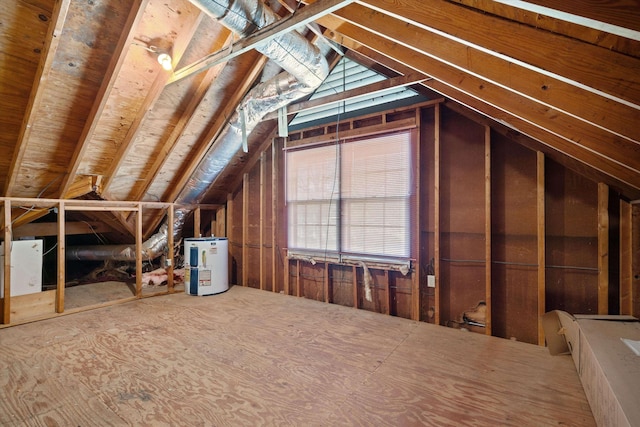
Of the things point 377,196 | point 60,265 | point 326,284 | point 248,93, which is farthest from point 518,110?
point 60,265

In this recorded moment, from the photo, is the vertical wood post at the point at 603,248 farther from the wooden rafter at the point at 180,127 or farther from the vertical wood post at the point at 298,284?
the wooden rafter at the point at 180,127

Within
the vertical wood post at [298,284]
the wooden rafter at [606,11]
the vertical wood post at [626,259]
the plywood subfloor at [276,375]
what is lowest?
the plywood subfloor at [276,375]

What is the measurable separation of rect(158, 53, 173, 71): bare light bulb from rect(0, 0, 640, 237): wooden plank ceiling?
12cm

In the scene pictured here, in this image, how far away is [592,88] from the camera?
40.3 inches

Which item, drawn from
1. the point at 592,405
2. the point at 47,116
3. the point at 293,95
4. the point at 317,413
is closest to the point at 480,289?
the point at 592,405

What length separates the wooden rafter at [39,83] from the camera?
2.04m

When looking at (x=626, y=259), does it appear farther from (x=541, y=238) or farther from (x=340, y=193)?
(x=340, y=193)

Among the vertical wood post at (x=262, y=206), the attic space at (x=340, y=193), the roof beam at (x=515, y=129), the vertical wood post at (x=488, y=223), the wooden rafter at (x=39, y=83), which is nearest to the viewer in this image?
the attic space at (x=340, y=193)

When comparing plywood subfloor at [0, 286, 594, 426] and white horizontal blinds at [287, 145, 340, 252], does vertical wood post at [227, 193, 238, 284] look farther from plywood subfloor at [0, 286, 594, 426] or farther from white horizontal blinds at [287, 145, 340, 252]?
plywood subfloor at [0, 286, 594, 426]

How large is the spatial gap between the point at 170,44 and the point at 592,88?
10.3ft

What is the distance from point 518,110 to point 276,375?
2370 millimetres

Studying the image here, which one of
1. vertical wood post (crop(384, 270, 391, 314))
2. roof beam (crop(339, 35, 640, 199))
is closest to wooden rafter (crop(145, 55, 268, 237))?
roof beam (crop(339, 35, 640, 199))

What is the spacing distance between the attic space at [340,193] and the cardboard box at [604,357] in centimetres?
3

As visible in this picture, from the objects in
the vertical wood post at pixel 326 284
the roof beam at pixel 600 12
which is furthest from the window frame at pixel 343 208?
the roof beam at pixel 600 12
